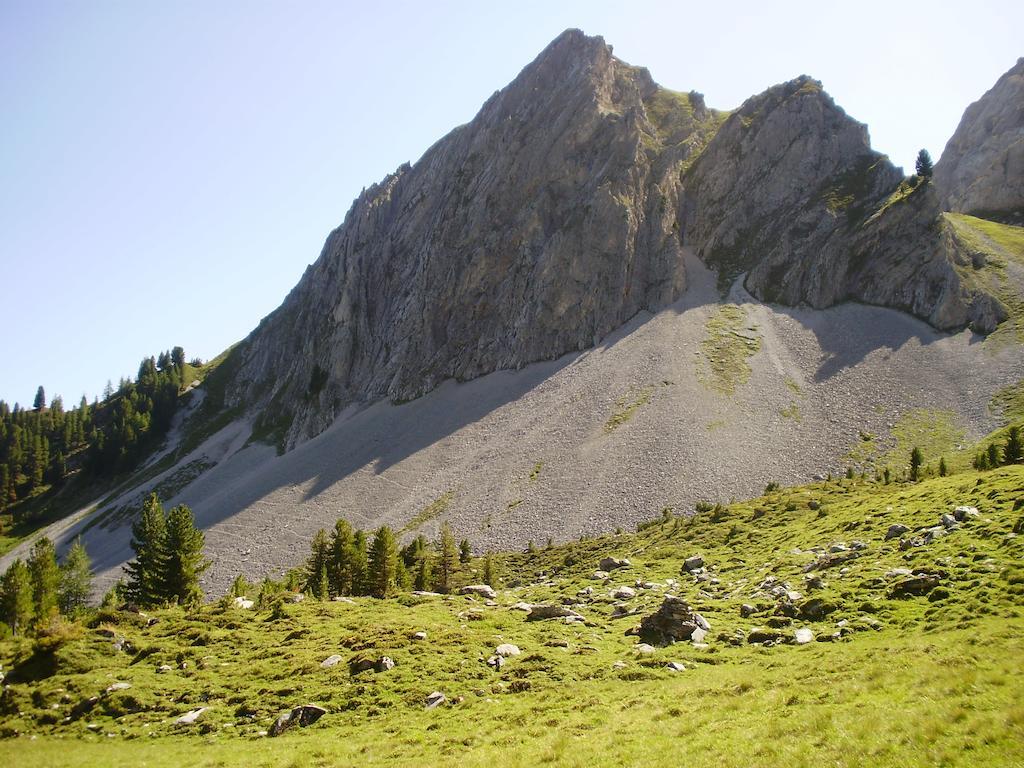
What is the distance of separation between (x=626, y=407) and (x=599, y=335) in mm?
32634

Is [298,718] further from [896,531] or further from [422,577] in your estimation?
[896,531]

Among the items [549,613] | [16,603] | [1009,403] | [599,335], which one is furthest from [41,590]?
[1009,403]

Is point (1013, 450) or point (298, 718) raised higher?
point (1013, 450)

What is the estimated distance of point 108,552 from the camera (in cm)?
10794

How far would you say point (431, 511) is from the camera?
279ft

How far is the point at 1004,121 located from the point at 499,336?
593ft

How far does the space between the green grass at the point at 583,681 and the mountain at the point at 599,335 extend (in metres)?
39.2

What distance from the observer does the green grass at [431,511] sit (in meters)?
83.0

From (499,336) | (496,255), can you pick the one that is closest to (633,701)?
(499,336)

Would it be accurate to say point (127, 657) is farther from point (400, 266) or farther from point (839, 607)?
point (400, 266)

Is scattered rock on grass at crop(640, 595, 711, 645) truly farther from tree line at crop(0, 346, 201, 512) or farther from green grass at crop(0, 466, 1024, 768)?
tree line at crop(0, 346, 201, 512)

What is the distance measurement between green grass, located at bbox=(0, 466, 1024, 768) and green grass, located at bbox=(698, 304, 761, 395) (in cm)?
5654

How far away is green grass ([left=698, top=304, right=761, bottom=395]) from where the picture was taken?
316 feet

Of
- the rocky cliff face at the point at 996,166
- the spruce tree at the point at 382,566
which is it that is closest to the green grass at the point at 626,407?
the spruce tree at the point at 382,566
